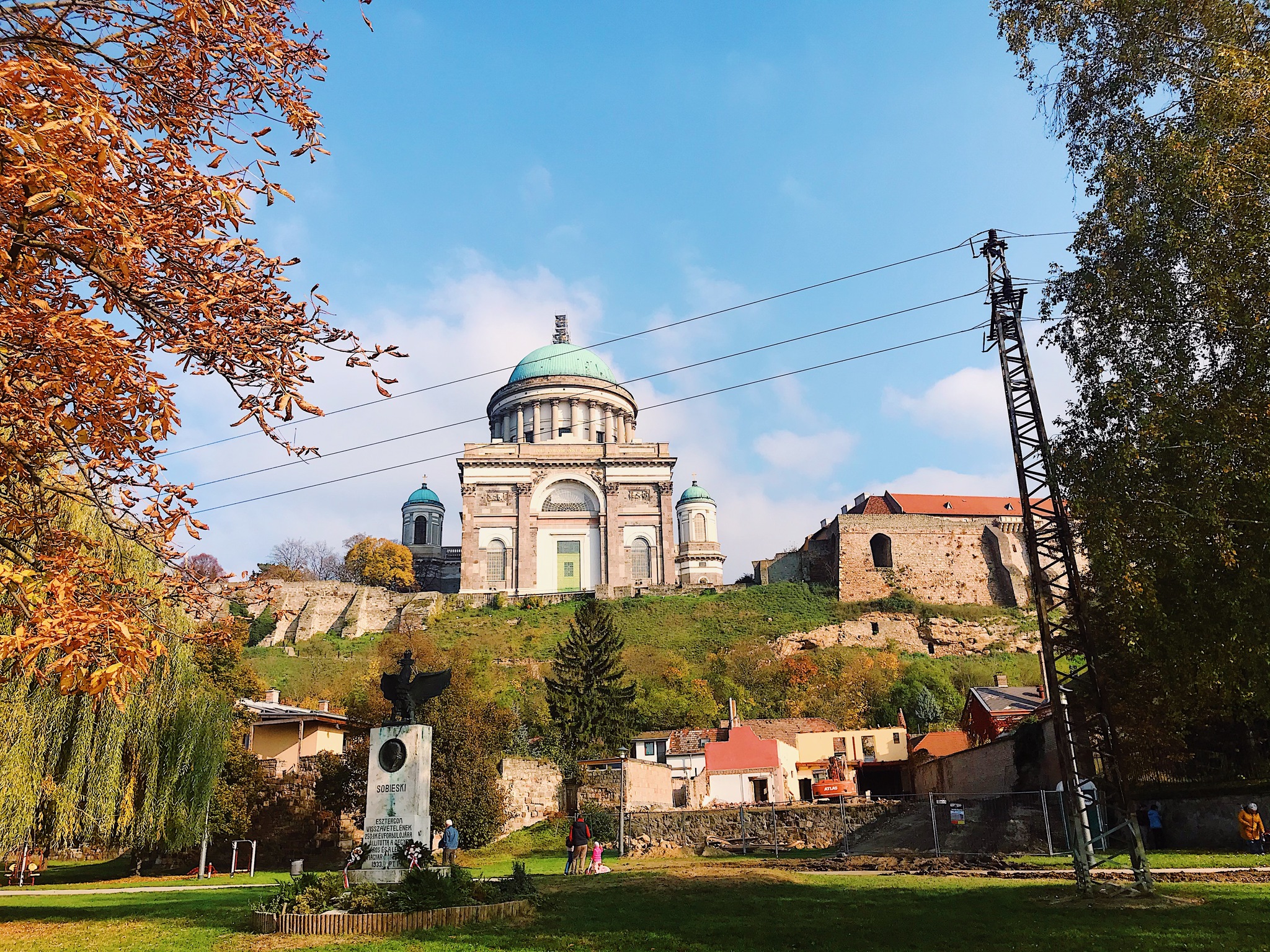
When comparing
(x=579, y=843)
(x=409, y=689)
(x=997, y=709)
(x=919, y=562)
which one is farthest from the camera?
(x=919, y=562)

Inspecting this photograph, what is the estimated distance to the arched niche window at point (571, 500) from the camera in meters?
72.2

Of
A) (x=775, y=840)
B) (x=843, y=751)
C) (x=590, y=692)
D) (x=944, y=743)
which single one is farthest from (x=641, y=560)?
(x=775, y=840)

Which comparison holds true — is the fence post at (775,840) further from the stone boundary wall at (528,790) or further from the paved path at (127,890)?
the paved path at (127,890)

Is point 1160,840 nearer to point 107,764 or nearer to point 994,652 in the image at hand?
point 107,764

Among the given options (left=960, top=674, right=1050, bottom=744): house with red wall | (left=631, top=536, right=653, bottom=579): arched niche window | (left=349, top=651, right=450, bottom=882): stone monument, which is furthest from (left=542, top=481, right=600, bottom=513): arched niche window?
(left=349, top=651, right=450, bottom=882): stone monument

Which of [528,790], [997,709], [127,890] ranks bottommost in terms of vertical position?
[127,890]

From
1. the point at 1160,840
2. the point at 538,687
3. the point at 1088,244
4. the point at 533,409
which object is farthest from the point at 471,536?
the point at 1088,244

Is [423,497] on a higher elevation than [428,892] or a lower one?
higher

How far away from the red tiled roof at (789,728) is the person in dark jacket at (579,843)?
1995 centimetres

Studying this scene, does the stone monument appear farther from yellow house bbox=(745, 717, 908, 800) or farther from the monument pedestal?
yellow house bbox=(745, 717, 908, 800)

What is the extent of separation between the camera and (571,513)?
236 feet

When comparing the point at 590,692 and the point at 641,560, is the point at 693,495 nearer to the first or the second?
the point at 641,560

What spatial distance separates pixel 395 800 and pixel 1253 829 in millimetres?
16229

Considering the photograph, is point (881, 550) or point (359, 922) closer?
point (359, 922)
